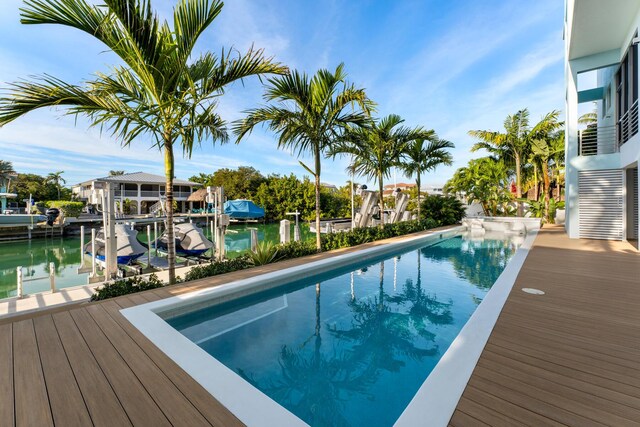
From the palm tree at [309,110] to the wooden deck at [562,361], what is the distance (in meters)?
5.62

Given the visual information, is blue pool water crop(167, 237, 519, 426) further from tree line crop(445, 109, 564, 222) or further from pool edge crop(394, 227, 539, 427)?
tree line crop(445, 109, 564, 222)

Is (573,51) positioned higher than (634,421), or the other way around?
(573,51)

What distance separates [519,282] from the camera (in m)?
4.96

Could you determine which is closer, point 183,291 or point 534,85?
point 183,291

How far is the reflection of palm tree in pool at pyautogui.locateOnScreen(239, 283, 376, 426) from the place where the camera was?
103 inches

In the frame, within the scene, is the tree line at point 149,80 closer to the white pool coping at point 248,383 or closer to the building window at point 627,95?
the white pool coping at point 248,383

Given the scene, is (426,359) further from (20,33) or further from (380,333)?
(20,33)

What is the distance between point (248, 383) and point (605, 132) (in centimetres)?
1480

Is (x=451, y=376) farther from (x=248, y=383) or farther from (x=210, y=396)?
(x=210, y=396)

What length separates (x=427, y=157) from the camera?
14.7 meters

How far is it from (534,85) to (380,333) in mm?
17615

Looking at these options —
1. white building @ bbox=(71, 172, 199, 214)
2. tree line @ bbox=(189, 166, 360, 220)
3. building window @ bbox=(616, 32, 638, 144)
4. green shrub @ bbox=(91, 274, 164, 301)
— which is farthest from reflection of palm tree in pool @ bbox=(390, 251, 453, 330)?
white building @ bbox=(71, 172, 199, 214)

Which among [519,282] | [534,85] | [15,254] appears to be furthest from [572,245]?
[15,254]

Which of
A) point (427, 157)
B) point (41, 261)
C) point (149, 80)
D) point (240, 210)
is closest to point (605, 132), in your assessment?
point (427, 157)
